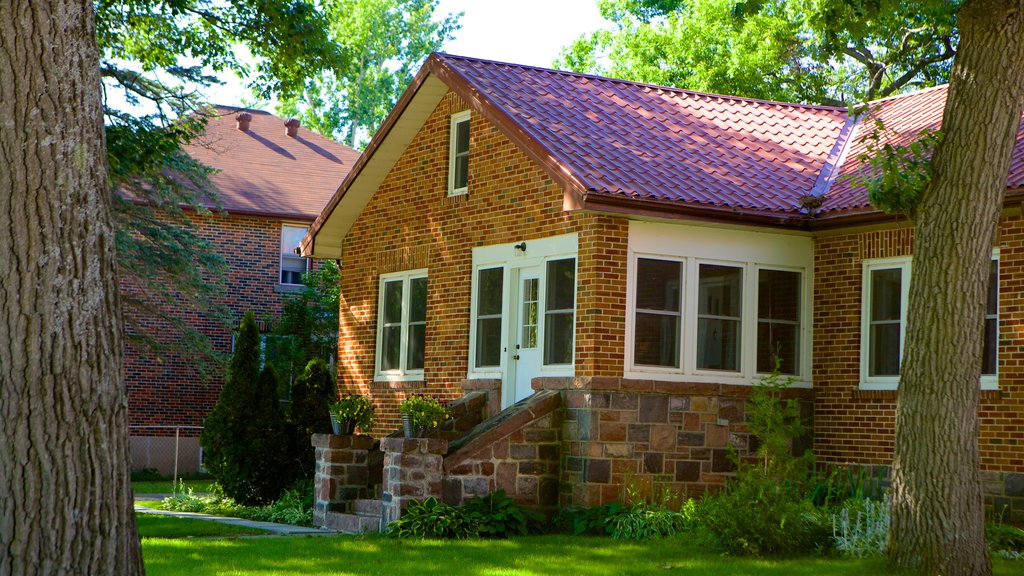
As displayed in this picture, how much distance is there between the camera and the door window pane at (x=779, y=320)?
1537 centimetres

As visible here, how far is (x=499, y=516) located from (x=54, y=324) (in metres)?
8.16

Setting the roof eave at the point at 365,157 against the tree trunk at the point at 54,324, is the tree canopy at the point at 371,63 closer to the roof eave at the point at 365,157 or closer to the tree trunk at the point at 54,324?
the roof eave at the point at 365,157

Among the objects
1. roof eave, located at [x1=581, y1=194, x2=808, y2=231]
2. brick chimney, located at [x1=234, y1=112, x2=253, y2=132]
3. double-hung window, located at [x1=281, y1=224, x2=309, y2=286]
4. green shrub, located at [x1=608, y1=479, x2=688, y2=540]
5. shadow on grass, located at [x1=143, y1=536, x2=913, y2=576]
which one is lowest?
shadow on grass, located at [x1=143, y1=536, x2=913, y2=576]

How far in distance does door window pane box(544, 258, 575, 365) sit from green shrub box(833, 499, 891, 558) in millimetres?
3829

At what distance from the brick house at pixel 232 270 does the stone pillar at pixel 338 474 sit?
8.88 metres

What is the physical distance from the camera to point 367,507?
14.7 meters

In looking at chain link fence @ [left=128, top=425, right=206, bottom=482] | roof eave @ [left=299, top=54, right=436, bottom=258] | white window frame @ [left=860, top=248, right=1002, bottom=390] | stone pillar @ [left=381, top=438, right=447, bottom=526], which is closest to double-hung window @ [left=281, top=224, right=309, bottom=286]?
chain link fence @ [left=128, top=425, right=206, bottom=482]

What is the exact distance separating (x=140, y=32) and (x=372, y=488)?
24.9 ft

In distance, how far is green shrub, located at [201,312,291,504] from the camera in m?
17.2

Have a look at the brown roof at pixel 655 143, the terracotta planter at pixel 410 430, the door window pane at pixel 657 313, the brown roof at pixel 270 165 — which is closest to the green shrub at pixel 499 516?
the terracotta planter at pixel 410 430

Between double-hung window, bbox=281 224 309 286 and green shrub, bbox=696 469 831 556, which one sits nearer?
green shrub, bbox=696 469 831 556

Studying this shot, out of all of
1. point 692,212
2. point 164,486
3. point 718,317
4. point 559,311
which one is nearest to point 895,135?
point 692,212

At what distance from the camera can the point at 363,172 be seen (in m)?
18.5

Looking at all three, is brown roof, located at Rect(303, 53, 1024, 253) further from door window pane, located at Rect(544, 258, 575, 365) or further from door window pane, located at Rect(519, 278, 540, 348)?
door window pane, located at Rect(519, 278, 540, 348)
